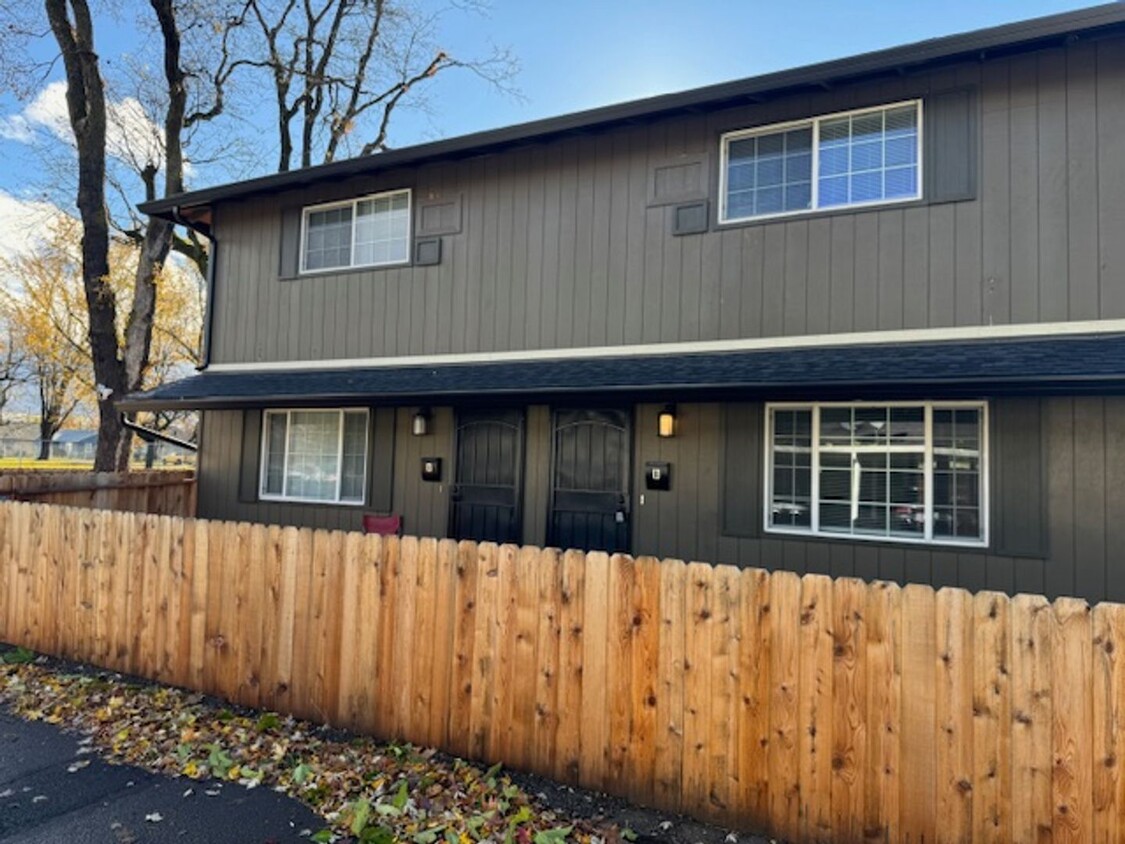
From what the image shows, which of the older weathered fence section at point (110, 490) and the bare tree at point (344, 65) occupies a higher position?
the bare tree at point (344, 65)

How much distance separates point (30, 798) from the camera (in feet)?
10.9

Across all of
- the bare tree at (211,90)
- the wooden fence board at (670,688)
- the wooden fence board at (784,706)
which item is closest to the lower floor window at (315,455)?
the bare tree at (211,90)

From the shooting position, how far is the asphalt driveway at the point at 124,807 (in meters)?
3.01

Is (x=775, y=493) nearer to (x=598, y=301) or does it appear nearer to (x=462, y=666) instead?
(x=598, y=301)

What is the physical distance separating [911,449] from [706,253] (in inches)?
108

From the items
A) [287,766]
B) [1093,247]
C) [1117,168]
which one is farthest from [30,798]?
[1117,168]

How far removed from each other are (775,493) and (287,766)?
4.73 meters

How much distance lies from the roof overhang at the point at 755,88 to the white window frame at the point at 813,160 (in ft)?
0.92

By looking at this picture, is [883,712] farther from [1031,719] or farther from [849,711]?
[1031,719]

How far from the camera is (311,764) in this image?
12.0 ft

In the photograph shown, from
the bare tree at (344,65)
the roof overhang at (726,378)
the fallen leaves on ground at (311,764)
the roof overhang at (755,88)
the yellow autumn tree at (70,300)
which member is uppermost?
the bare tree at (344,65)

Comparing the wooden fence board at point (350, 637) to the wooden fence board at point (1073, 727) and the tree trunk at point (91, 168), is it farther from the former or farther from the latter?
the tree trunk at point (91, 168)

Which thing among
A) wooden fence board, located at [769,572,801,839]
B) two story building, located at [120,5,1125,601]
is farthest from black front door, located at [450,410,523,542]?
wooden fence board, located at [769,572,801,839]

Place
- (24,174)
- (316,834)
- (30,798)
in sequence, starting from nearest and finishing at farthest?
→ (316,834) < (30,798) < (24,174)
